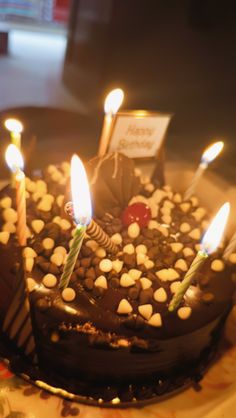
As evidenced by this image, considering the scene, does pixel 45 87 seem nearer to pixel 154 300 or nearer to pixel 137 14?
pixel 137 14

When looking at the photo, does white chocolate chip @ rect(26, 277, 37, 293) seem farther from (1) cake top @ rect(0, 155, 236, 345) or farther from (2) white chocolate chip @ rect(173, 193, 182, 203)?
(2) white chocolate chip @ rect(173, 193, 182, 203)

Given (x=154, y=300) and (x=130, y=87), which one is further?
(x=130, y=87)

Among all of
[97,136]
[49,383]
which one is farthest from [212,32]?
[49,383]

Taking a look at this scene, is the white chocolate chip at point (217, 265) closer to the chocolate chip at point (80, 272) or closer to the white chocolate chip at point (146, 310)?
the white chocolate chip at point (146, 310)

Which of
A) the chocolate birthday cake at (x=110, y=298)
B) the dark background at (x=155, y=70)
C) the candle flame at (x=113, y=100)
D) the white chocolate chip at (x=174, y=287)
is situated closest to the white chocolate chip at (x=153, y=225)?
the chocolate birthday cake at (x=110, y=298)

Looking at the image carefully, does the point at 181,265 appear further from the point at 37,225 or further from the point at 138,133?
the point at 138,133

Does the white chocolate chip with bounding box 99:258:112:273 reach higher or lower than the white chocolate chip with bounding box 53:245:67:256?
lower

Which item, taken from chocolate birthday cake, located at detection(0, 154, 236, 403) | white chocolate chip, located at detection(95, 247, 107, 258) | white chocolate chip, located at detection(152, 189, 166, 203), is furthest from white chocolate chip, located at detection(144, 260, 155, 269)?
white chocolate chip, located at detection(152, 189, 166, 203)
